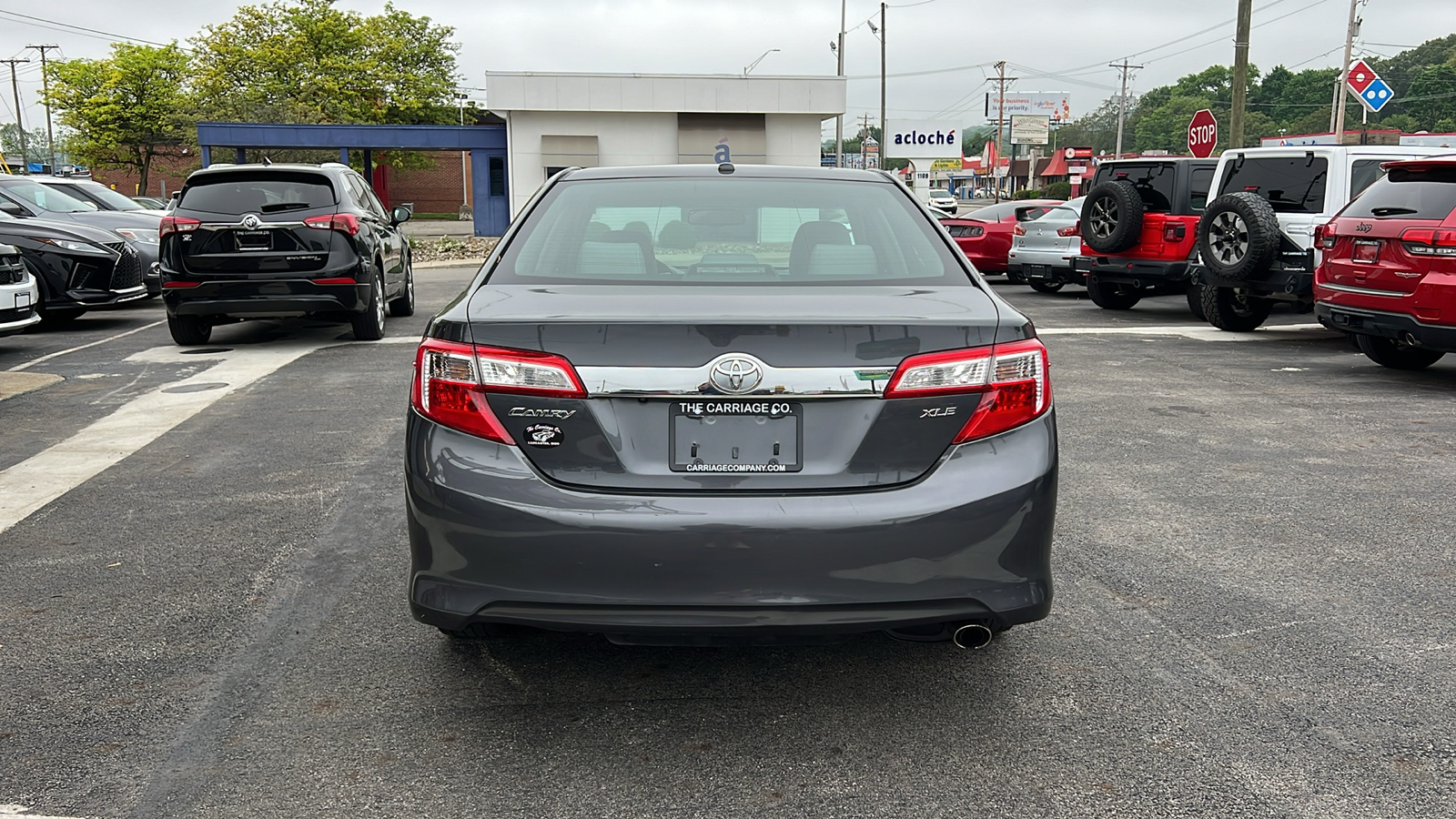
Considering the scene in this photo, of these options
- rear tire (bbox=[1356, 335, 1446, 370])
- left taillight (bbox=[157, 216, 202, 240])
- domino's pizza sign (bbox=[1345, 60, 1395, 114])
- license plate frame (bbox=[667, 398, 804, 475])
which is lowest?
rear tire (bbox=[1356, 335, 1446, 370])

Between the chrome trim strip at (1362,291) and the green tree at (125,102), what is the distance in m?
57.0

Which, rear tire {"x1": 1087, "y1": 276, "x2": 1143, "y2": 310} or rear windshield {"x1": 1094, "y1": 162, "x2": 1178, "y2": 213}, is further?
rear tire {"x1": 1087, "y1": 276, "x2": 1143, "y2": 310}

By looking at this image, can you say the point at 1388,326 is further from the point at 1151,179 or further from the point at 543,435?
the point at 543,435

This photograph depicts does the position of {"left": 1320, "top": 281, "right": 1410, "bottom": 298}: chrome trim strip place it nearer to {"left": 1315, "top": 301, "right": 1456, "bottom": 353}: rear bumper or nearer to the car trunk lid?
{"left": 1315, "top": 301, "right": 1456, "bottom": 353}: rear bumper

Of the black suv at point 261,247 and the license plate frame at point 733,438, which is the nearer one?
the license plate frame at point 733,438

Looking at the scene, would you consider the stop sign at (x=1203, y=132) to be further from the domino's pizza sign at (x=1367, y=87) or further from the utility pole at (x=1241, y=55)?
the domino's pizza sign at (x=1367, y=87)

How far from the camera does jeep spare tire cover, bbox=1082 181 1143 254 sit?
44.5ft

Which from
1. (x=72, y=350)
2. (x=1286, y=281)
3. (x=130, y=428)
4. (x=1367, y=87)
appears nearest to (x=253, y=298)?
(x=72, y=350)

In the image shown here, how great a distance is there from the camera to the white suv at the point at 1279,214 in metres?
11.5

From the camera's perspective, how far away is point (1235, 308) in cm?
1270

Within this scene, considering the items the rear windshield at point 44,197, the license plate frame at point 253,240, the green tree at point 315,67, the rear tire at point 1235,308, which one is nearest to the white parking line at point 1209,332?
the rear tire at point 1235,308

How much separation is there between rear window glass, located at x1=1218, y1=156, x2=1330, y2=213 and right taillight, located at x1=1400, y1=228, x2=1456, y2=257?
3076 millimetres

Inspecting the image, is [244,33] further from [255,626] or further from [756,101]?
[255,626]

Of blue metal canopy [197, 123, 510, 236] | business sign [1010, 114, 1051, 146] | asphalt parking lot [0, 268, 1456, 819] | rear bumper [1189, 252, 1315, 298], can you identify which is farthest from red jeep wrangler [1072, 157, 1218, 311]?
business sign [1010, 114, 1051, 146]
